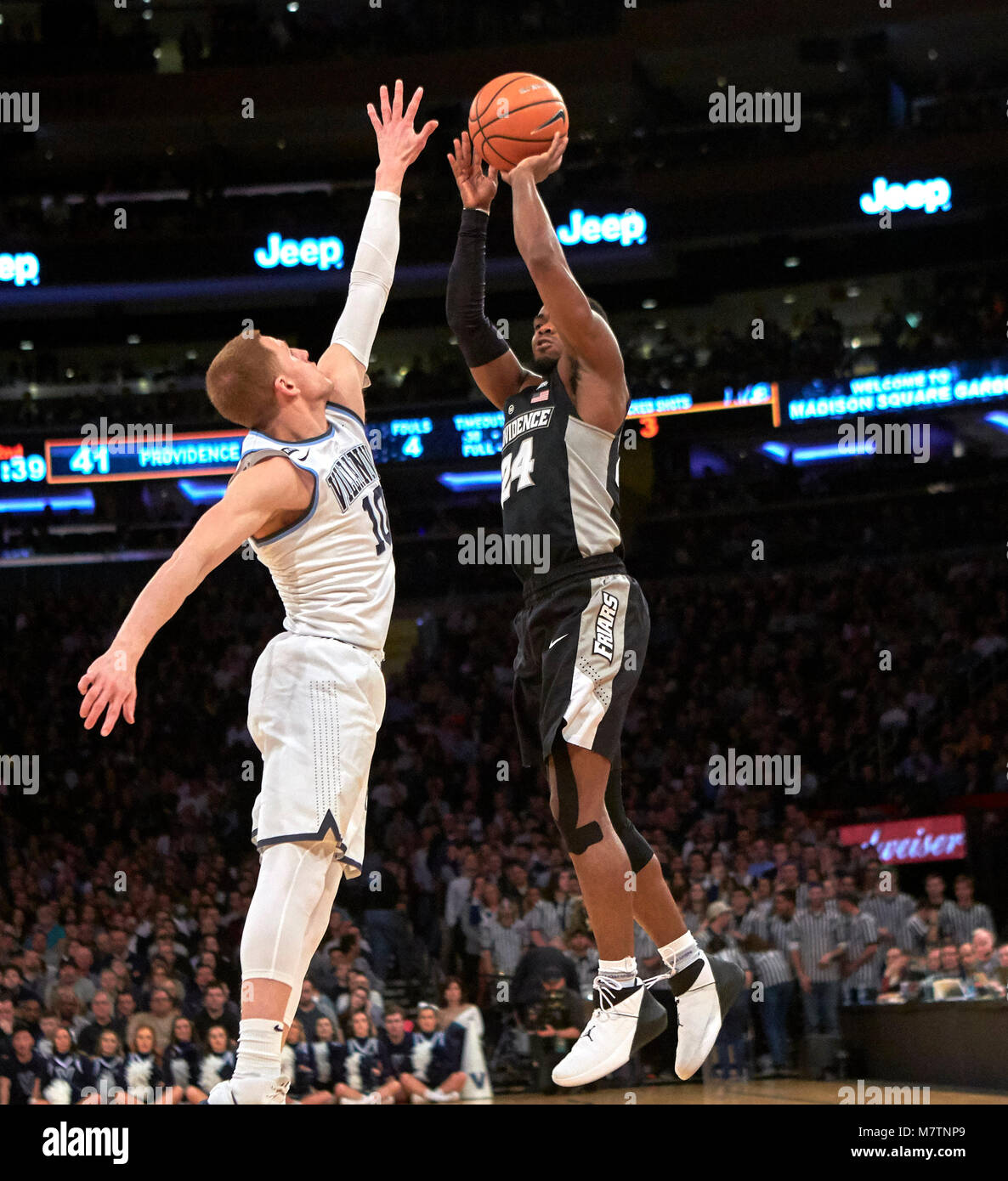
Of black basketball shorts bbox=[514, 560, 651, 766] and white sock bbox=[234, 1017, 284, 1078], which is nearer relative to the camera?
white sock bbox=[234, 1017, 284, 1078]

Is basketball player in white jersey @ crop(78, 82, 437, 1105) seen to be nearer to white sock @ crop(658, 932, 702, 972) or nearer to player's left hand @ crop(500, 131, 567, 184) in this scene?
player's left hand @ crop(500, 131, 567, 184)

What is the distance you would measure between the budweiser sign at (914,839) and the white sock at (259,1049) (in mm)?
10813

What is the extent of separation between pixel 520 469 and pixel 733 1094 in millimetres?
5784

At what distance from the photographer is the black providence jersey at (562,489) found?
5203mm

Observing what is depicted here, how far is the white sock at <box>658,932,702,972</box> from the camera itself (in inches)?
207

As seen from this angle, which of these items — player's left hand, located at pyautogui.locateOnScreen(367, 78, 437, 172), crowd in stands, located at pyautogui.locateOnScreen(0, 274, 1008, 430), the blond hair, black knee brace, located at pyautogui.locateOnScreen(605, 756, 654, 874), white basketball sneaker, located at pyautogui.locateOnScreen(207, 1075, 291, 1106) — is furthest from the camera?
crowd in stands, located at pyautogui.locateOnScreen(0, 274, 1008, 430)

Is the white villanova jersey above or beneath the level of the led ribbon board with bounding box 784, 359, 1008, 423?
beneath

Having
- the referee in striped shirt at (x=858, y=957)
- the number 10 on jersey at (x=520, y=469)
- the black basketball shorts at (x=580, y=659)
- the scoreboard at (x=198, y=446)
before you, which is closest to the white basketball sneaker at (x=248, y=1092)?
the black basketball shorts at (x=580, y=659)

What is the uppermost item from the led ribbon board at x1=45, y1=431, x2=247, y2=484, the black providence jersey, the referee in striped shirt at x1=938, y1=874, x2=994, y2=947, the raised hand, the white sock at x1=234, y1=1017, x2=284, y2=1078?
the led ribbon board at x1=45, y1=431, x2=247, y2=484

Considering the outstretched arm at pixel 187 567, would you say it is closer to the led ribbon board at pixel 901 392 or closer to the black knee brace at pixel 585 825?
the black knee brace at pixel 585 825

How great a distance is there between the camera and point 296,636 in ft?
14.9

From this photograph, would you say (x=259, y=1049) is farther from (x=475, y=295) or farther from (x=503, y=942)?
(x=503, y=942)

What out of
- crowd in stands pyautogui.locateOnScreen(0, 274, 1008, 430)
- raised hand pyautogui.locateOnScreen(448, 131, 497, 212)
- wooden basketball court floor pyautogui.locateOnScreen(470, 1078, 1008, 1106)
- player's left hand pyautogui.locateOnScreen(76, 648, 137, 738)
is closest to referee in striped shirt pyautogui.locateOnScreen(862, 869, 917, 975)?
wooden basketball court floor pyautogui.locateOnScreen(470, 1078, 1008, 1106)
